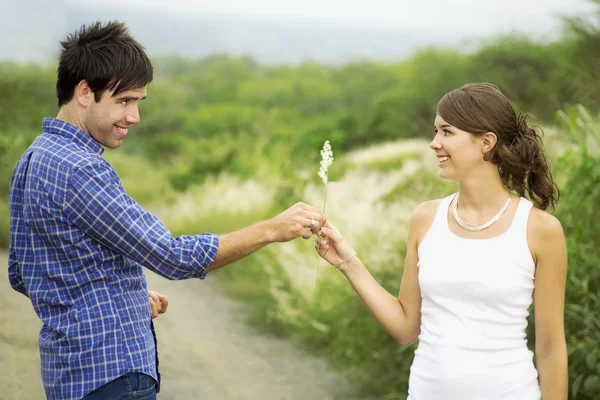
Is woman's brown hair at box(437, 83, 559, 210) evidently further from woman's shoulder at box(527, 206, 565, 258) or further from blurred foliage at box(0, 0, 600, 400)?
blurred foliage at box(0, 0, 600, 400)

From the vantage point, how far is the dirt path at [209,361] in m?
6.02

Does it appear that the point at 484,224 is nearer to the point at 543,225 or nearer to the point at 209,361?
the point at 543,225

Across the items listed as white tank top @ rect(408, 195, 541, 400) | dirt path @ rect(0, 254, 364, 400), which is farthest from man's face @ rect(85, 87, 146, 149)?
dirt path @ rect(0, 254, 364, 400)

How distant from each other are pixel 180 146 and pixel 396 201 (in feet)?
42.4

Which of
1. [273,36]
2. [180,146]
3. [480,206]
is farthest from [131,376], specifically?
[273,36]

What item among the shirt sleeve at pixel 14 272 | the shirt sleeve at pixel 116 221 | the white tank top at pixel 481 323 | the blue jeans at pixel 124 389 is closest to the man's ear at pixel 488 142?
the white tank top at pixel 481 323

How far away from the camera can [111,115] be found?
2773 mm

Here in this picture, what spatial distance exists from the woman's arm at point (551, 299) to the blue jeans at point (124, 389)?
1.34m

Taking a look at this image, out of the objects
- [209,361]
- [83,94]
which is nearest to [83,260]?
[83,94]

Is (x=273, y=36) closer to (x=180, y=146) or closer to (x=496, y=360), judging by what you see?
(x=180, y=146)

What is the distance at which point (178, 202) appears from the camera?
11945 mm

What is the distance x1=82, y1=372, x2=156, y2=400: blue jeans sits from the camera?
2602mm

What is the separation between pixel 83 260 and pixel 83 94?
562 mm

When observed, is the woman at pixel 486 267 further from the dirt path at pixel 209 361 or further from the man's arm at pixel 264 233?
the dirt path at pixel 209 361
